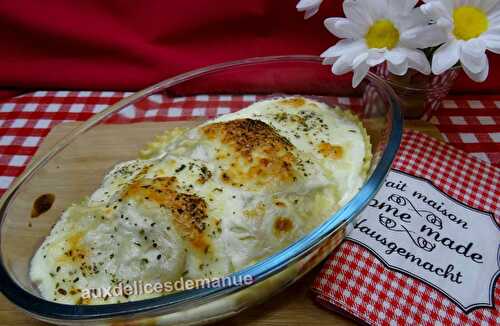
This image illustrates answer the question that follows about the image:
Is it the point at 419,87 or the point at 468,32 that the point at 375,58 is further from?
the point at 419,87

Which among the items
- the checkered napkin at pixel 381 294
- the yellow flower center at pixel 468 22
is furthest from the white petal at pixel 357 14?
the checkered napkin at pixel 381 294

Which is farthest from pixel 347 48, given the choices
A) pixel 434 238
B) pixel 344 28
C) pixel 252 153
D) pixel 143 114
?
pixel 143 114

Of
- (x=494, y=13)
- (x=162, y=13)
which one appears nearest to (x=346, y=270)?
(x=494, y=13)

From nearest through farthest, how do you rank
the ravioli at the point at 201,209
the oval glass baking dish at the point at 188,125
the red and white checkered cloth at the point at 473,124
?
the oval glass baking dish at the point at 188,125 < the ravioli at the point at 201,209 < the red and white checkered cloth at the point at 473,124

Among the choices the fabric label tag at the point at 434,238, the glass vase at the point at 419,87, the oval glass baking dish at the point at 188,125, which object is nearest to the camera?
the oval glass baking dish at the point at 188,125

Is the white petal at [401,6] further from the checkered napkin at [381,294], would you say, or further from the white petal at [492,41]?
the checkered napkin at [381,294]

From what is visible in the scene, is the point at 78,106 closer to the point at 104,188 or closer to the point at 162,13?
the point at 162,13

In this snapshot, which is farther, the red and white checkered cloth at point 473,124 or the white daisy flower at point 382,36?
the red and white checkered cloth at point 473,124
